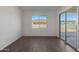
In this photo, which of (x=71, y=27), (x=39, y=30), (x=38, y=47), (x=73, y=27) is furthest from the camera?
(x=39, y=30)

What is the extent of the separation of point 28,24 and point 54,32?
7.95 feet

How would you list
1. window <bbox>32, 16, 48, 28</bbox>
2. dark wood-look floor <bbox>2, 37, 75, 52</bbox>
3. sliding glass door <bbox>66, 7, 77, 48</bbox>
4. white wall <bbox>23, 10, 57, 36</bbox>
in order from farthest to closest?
Result: window <bbox>32, 16, 48, 28</bbox> < white wall <bbox>23, 10, 57, 36</bbox> < sliding glass door <bbox>66, 7, 77, 48</bbox> < dark wood-look floor <bbox>2, 37, 75, 52</bbox>

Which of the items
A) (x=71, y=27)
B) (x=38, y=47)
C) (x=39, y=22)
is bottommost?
(x=38, y=47)

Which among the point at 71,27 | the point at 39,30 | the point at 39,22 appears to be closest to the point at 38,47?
the point at 71,27

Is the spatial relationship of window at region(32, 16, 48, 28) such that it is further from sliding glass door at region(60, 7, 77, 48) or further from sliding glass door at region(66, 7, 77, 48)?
sliding glass door at region(66, 7, 77, 48)

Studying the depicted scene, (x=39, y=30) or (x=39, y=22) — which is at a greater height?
(x=39, y=22)

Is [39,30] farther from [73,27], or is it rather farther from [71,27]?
[73,27]

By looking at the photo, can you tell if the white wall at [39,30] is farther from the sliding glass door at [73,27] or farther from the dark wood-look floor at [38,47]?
the sliding glass door at [73,27]

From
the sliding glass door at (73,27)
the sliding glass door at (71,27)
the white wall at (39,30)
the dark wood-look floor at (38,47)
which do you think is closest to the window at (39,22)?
the white wall at (39,30)

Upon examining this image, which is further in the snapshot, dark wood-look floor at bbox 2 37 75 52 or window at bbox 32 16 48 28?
window at bbox 32 16 48 28

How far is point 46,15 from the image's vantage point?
1076cm

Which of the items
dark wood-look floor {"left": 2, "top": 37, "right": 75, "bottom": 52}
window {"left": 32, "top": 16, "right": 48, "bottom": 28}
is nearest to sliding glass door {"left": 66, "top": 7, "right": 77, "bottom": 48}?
dark wood-look floor {"left": 2, "top": 37, "right": 75, "bottom": 52}
